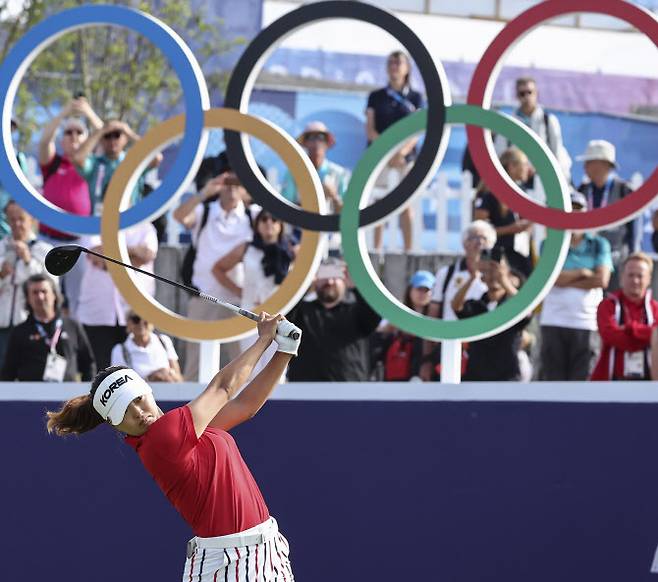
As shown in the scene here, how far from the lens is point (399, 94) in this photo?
438 inches

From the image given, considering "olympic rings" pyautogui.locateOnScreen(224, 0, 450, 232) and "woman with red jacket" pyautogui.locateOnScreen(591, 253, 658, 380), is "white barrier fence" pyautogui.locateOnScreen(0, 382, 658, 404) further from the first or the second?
"woman with red jacket" pyautogui.locateOnScreen(591, 253, 658, 380)

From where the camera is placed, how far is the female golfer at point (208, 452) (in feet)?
19.0

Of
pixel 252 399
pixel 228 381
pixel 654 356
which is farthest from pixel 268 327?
pixel 654 356

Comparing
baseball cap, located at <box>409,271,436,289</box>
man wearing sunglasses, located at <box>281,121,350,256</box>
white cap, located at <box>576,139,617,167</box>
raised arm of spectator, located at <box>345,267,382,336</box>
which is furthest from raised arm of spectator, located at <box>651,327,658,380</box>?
man wearing sunglasses, located at <box>281,121,350,256</box>

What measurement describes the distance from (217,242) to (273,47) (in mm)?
1864

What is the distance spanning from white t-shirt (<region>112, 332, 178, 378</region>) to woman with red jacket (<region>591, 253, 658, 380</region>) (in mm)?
2361

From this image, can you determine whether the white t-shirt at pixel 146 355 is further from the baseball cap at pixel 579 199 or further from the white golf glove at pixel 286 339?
the white golf glove at pixel 286 339

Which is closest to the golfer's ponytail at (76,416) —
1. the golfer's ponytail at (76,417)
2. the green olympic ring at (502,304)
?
the golfer's ponytail at (76,417)

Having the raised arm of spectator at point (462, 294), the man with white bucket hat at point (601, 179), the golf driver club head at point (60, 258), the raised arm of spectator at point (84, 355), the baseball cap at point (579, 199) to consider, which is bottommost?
the raised arm of spectator at point (84, 355)

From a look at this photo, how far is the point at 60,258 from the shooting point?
6.44m

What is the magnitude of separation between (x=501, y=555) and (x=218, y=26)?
12387 millimetres

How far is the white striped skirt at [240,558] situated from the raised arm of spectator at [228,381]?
474 mm

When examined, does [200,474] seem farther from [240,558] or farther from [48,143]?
[48,143]

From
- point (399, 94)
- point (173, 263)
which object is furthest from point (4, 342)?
point (399, 94)
